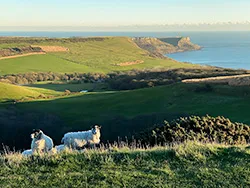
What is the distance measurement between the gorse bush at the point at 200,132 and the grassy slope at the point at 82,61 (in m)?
97.0

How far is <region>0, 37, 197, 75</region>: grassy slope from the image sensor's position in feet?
380

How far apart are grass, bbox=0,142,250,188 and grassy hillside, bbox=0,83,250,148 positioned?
19076 millimetres

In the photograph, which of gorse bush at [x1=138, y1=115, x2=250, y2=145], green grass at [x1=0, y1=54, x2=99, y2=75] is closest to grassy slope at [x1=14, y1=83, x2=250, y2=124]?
gorse bush at [x1=138, y1=115, x2=250, y2=145]

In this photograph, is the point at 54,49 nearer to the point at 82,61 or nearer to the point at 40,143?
the point at 82,61

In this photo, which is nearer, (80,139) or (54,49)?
(80,139)

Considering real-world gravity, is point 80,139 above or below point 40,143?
below

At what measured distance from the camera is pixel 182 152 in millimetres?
9430

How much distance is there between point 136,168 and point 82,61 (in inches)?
5004

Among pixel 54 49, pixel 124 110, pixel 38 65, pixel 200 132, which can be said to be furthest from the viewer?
pixel 54 49

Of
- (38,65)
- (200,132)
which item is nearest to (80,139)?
(200,132)

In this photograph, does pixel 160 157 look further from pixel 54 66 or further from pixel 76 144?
pixel 54 66

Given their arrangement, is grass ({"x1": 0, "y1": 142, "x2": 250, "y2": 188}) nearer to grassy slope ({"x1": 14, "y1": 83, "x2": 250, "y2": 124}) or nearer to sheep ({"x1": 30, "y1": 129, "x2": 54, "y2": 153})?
sheep ({"x1": 30, "y1": 129, "x2": 54, "y2": 153})

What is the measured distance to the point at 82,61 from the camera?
13388cm

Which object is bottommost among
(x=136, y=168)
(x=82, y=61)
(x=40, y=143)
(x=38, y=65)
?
(x=38, y=65)
